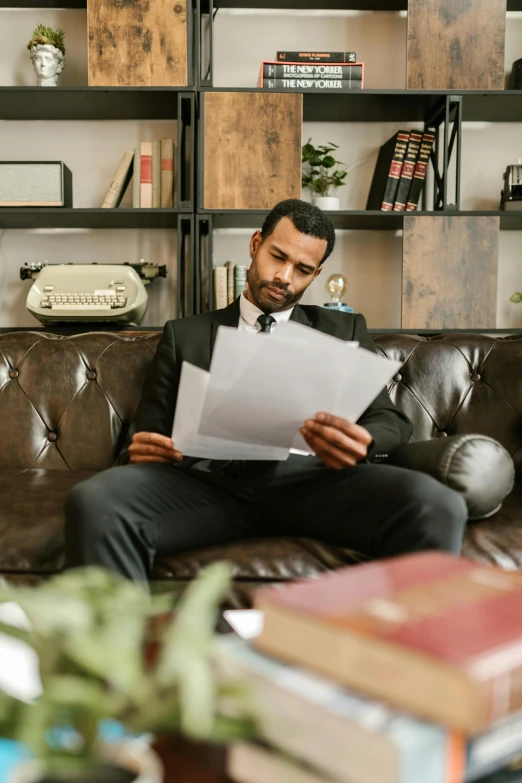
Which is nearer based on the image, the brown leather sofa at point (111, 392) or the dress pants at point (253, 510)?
the dress pants at point (253, 510)

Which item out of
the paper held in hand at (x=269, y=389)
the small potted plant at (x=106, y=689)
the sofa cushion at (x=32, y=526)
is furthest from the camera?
the sofa cushion at (x=32, y=526)

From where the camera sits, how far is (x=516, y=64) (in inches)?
111

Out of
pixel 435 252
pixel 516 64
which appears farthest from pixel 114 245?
pixel 516 64

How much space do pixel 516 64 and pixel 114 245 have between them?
1.74 m

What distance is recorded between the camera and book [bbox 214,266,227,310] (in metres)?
2.69

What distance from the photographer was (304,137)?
2.98 metres

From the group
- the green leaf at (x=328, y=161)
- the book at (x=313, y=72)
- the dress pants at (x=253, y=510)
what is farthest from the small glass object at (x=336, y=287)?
the dress pants at (x=253, y=510)

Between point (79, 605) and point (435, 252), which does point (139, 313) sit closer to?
point (435, 252)

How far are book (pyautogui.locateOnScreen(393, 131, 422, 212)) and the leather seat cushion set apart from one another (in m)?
1.55

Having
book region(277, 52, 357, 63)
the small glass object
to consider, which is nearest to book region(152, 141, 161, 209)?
book region(277, 52, 357, 63)

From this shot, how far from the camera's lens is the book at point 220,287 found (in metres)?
2.69

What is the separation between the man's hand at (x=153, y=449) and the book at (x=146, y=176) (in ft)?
4.67

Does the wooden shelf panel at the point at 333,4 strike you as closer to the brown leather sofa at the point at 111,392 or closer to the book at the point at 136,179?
the book at the point at 136,179

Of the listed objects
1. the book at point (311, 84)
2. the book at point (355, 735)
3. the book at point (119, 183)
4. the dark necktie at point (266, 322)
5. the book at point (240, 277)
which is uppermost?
the book at point (311, 84)
